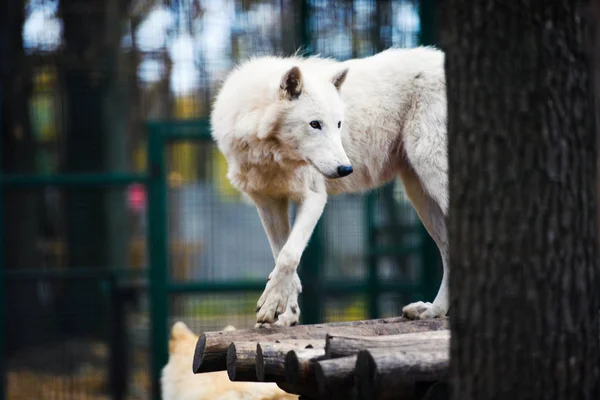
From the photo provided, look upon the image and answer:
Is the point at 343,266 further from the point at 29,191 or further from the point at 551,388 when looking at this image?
the point at 551,388

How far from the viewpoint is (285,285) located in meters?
4.52

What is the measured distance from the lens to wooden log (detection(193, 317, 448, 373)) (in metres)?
4.12

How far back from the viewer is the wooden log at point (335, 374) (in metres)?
3.33

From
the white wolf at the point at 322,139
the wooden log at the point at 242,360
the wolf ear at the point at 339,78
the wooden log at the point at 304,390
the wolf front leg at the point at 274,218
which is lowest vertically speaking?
the wooden log at the point at 304,390

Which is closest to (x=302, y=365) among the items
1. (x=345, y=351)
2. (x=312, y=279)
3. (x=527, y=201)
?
(x=345, y=351)

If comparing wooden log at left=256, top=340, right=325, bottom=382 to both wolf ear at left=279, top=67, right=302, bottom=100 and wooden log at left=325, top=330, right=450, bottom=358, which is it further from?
wolf ear at left=279, top=67, right=302, bottom=100

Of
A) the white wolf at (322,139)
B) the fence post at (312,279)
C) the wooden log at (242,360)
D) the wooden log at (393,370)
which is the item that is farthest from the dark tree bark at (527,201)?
the fence post at (312,279)

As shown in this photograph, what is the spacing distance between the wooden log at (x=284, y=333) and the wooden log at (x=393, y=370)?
0.86 metres

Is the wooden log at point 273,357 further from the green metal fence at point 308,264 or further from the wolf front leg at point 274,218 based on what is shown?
the green metal fence at point 308,264

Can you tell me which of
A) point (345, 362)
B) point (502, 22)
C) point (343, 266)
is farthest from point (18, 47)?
point (502, 22)

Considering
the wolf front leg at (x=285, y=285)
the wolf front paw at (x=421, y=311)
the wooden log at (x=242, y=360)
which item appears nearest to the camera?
the wooden log at (x=242, y=360)

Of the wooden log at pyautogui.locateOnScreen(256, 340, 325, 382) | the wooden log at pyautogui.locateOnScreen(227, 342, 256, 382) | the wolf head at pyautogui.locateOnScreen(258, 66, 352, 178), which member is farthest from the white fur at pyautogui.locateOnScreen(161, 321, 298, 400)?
the wolf head at pyautogui.locateOnScreen(258, 66, 352, 178)

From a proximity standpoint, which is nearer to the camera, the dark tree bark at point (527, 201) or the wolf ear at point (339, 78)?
the dark tree bark at point (527, 201)

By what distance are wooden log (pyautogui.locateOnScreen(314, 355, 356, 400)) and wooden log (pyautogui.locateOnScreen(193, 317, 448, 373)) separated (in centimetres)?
71
